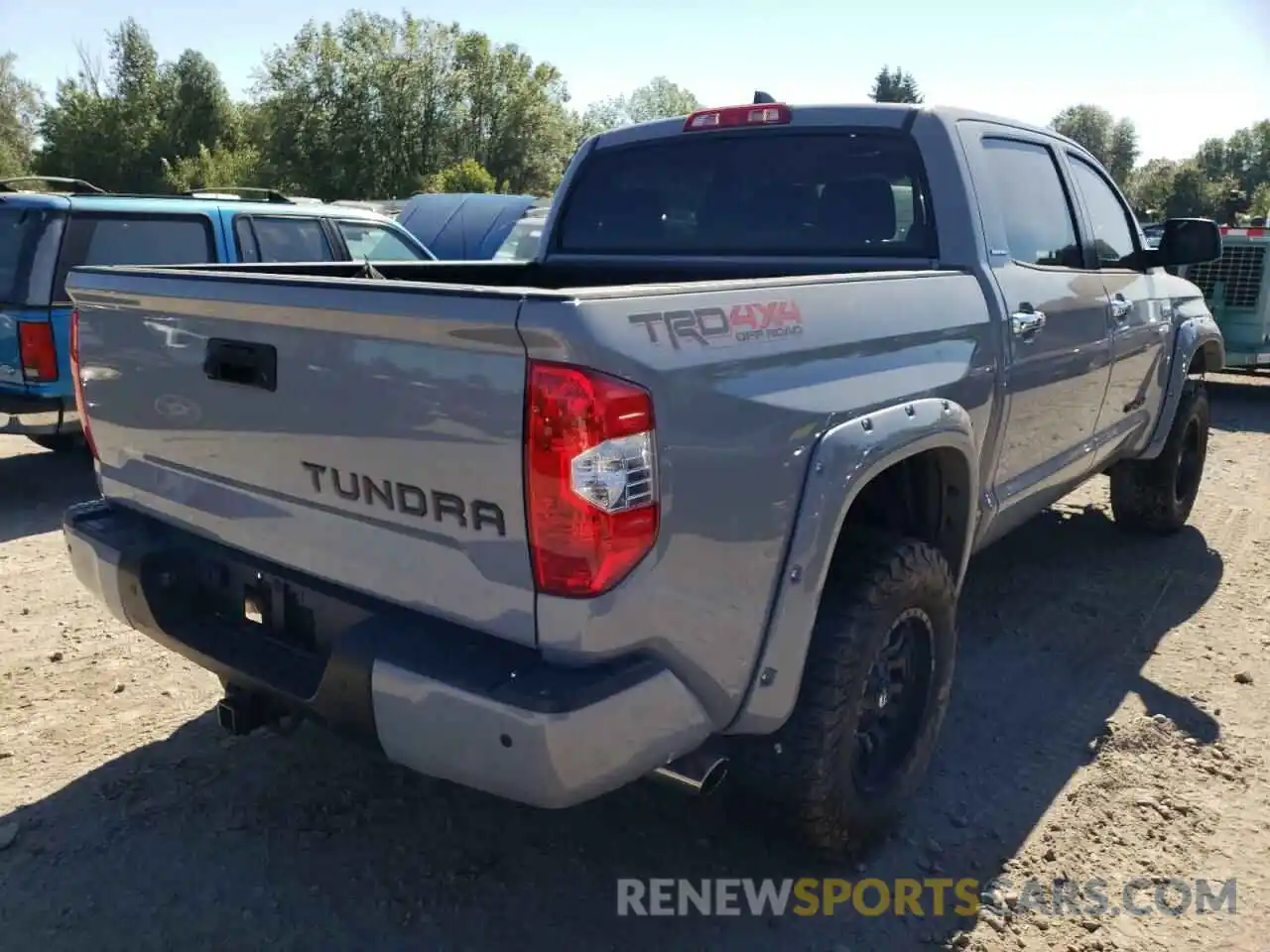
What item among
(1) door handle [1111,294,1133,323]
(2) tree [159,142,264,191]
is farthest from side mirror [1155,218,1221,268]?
(2) tree [159,142,264,191]

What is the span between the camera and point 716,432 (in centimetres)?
202

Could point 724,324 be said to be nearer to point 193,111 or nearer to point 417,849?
point 417,849

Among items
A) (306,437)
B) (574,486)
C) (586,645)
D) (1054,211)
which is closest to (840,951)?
(586,645)

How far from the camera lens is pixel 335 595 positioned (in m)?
2.32

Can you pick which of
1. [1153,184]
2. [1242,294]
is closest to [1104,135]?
[1153,184]

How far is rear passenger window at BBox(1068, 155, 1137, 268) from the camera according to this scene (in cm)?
427

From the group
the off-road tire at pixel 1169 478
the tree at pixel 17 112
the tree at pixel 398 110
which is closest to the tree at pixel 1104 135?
the tree at pixel 398 110

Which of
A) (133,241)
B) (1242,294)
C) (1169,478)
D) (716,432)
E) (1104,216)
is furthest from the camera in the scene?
(1242,294)

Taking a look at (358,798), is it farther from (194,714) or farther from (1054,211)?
(1054,211)

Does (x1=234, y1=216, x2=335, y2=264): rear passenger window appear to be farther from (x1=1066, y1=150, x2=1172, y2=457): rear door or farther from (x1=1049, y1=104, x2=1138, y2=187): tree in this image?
(x1=1049, y1=104, x2=1138, y2=187): tree

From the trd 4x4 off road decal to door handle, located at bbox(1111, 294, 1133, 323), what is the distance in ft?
7.92

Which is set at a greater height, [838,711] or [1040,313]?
[1040,313]

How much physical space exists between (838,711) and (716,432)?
0.82 metres

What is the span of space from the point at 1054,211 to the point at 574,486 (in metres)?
2.88
